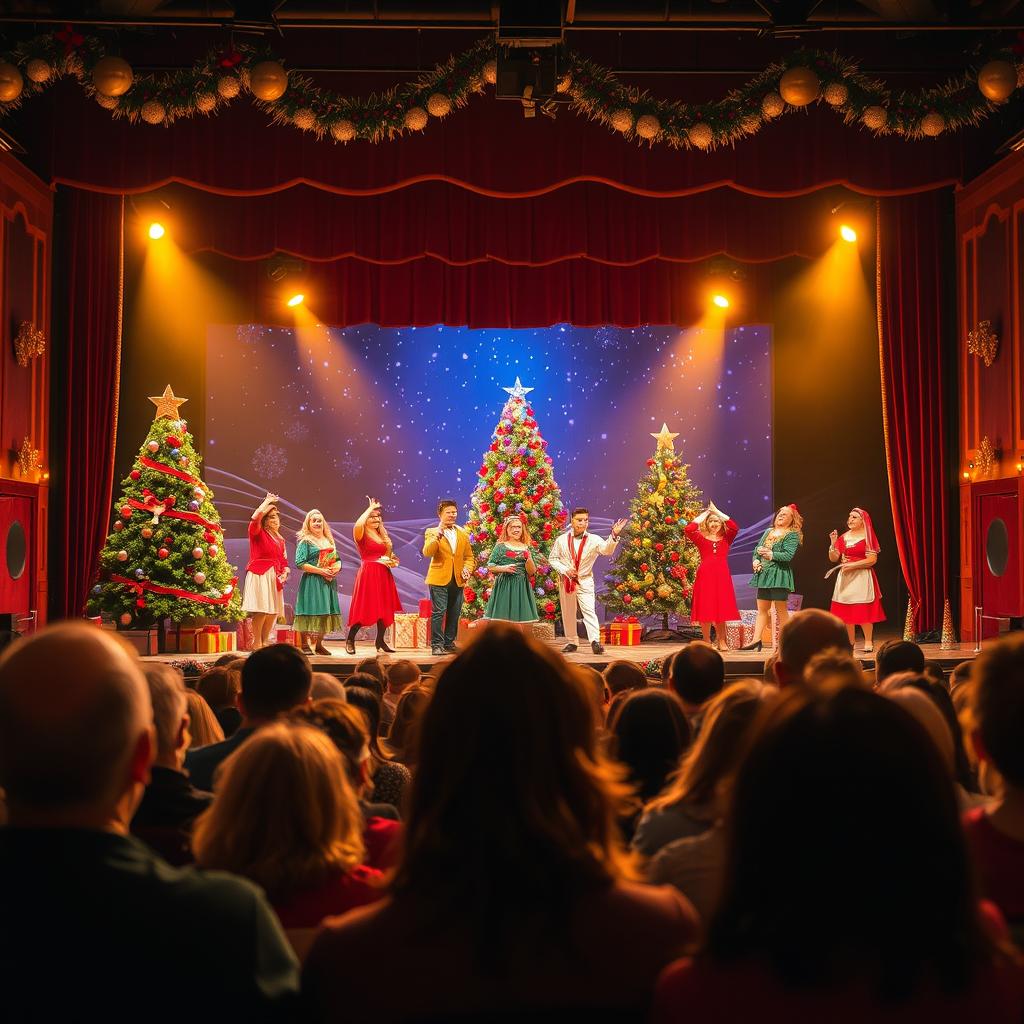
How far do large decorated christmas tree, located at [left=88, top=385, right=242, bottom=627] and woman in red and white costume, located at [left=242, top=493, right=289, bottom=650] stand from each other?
0.36 m

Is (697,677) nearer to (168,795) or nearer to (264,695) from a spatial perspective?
(264,695)

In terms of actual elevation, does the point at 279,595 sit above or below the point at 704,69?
below

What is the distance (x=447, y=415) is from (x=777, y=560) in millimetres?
4574

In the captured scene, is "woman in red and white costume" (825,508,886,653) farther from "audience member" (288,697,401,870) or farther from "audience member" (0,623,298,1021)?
"audience member" (0,623,298,1021)

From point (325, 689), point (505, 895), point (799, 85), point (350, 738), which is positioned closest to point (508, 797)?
point (505, 895)

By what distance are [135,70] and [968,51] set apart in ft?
23.2

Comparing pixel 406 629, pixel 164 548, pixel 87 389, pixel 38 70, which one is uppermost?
pixel 38 70

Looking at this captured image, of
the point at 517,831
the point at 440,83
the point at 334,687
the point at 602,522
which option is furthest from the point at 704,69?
the point at 517,831

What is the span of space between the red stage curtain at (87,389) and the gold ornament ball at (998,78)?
7898 millimetres

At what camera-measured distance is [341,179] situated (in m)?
10.7

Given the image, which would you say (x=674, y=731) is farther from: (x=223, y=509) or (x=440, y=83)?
(x=223, y=509)

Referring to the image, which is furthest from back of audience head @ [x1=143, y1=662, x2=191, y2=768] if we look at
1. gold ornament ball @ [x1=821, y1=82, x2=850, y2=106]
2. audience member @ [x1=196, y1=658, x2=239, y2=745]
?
gold ornament ball @ [x1=821, y1=82, x2=850, y2=106]

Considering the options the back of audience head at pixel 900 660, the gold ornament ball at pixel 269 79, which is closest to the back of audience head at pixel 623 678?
the back of audience head at pixel 900 660

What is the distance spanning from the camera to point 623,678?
17.0ft
